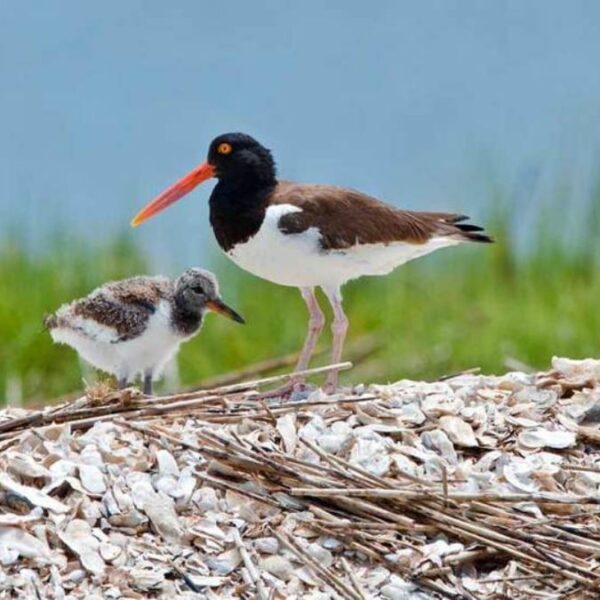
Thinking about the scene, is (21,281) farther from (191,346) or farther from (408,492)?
(408,492)

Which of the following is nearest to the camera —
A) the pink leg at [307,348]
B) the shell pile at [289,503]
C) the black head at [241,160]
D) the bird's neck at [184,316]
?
the shell pile at [289,503]

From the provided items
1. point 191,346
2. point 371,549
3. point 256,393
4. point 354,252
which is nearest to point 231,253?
point 354,252

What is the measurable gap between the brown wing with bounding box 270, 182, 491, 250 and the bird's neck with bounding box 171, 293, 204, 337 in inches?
23.4

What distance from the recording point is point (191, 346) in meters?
16.0

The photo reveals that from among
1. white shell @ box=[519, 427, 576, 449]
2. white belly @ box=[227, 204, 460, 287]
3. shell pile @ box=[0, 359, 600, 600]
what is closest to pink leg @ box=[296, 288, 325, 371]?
white belly @ box=[227, 204, 460, 287]

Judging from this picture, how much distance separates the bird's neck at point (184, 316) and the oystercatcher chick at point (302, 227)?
342 millimetres

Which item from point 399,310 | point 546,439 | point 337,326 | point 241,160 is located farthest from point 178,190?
point 399,310

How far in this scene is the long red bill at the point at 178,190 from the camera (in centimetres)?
916

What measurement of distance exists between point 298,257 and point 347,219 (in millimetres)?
335

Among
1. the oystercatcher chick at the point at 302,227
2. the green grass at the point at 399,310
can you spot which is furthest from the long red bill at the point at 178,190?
the green grass at the point at 399,310

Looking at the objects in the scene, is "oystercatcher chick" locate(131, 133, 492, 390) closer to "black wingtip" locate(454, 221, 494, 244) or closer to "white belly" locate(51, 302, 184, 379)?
"black wingtip" locate(454, 221, 494, 244)

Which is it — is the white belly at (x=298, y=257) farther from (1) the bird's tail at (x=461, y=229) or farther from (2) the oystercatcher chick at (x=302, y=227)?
(1) the bird's tail at (x=461, y=229)

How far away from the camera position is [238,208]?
8875 mm

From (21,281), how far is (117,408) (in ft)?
30.4
